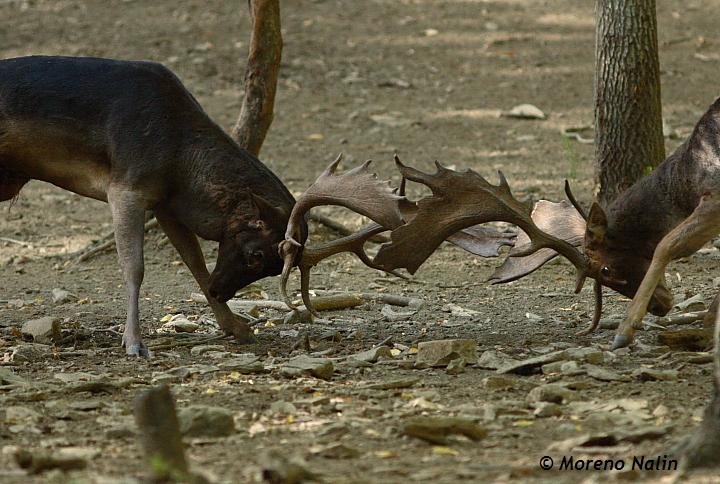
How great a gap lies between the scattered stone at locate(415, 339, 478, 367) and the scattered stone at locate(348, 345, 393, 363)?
0.25 meters

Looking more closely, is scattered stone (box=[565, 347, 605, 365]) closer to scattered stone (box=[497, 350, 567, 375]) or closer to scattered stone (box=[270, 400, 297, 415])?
scattered stone (box=[497, 350, 567, 375])

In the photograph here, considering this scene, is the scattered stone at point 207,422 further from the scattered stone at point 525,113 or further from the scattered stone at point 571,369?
the scattered stone at point 525,113

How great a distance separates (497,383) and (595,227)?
1.85 meters

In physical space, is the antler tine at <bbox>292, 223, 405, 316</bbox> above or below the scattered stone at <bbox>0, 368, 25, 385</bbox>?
above

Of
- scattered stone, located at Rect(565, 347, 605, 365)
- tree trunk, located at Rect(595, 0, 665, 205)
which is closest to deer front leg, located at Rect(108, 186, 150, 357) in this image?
scattered stone, located at Rect(565, 347, 605, 365)

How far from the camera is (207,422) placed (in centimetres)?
527

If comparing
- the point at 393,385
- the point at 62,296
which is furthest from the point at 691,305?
the point at 62,296

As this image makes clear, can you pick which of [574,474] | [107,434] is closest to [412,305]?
[107,434]

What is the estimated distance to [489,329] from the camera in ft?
26.2

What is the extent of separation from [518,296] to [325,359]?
2.67m

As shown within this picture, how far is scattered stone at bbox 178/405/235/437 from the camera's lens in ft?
17.2

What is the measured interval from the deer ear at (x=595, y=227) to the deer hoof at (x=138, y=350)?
9.27 ft

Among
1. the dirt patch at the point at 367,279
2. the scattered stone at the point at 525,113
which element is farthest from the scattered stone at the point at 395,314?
the scattered stone at the point at 525,113

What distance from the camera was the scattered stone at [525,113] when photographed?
46.3 ft
